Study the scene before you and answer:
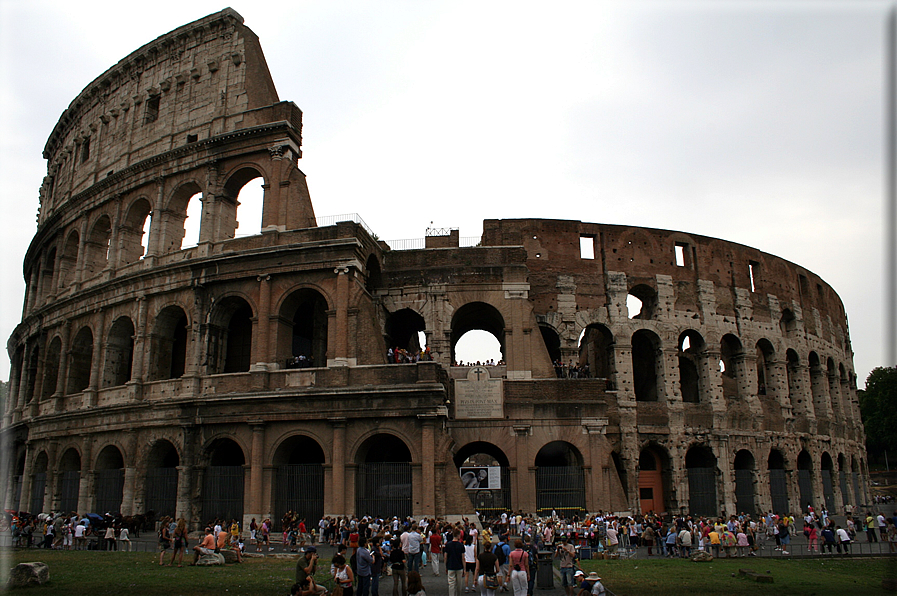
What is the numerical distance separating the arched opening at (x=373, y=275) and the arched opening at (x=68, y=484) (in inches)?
509

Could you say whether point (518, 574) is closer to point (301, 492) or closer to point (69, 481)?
point (301, 492)

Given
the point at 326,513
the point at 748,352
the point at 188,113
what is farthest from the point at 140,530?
the point at 748,352

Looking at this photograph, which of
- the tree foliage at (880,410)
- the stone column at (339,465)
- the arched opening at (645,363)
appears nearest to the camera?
the stone column at (339,465)

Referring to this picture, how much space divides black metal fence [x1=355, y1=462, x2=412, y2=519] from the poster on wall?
238 centimetres

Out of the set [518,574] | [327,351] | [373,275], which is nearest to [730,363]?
[373,275]

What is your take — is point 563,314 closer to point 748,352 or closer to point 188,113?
point 748,352

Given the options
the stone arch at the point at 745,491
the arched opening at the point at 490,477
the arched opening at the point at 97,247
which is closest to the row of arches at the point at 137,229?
the arched opening at the point at 97,247

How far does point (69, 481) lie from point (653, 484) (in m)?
22.8

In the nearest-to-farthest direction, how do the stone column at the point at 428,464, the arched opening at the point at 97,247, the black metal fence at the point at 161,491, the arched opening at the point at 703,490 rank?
the stone column at the point at 428,464
the black metal fence at the point at 161,491
the arched opening at the point at 703,490
the arched opening at the point at 97,247

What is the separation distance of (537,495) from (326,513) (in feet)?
24.0

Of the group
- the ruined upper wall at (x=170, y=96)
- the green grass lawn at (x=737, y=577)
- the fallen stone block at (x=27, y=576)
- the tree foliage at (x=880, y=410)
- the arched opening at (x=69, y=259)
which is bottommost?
the green grass lawn at (x=737, y=577)

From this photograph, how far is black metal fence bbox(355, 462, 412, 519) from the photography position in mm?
20391

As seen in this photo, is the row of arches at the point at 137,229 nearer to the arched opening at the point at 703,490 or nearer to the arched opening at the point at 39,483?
the arched opening at the point at 39,483

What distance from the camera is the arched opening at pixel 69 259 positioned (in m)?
30.2
